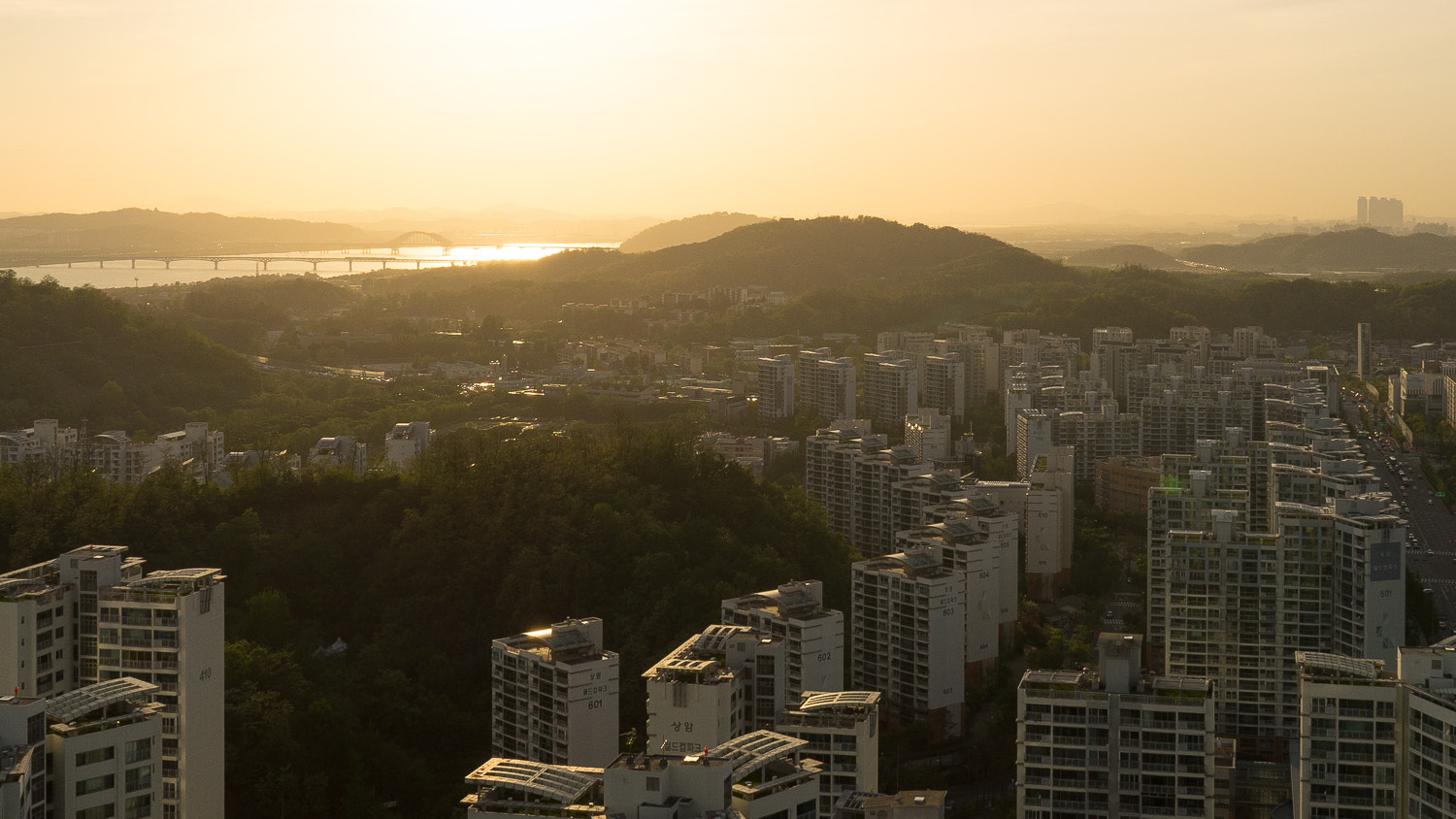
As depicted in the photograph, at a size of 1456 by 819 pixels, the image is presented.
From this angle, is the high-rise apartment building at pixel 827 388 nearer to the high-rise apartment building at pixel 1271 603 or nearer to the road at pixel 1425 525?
the road at pixel 1425 525

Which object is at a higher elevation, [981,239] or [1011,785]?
[981,239]

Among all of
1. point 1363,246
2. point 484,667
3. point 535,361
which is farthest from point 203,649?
point 1363,246

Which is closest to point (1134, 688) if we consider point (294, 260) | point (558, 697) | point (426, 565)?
point (558, 697)

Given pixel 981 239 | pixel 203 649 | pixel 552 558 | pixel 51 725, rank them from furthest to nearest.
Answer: pixel 981 239 → pixel 552 558 → pixel 203 649 → pixel 51 725

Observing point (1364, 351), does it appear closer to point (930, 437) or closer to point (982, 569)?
point (930, 437)

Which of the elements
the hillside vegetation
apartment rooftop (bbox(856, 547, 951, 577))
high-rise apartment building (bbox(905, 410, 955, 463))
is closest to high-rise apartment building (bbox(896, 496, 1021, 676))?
apartment rooftop (bbox(856, 547, 951, 577))

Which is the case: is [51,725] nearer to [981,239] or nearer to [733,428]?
[733,428]
